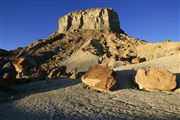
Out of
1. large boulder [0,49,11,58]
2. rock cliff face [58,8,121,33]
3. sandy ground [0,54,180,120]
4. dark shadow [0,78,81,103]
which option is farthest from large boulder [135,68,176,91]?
rock cliff face [58,8,121,33]

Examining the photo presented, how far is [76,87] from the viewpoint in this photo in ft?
71.4

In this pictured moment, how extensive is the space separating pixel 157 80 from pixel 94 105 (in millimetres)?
5002

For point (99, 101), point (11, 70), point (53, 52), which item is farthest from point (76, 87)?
point (53, 52)

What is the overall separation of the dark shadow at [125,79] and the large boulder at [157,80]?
0.79m

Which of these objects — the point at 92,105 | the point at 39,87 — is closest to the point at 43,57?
the point at 39,87

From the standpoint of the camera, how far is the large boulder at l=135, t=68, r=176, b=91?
20.3 meters

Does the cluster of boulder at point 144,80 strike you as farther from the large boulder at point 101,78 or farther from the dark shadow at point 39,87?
the dark shadow at point 39,87

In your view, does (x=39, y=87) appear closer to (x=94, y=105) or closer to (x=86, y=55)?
(x=94, y=105)

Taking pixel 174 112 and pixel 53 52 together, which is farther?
pixel 53 52

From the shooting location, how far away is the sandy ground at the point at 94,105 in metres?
15.6

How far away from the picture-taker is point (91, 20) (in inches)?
3868

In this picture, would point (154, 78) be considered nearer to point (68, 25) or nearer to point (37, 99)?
point (37, 99)

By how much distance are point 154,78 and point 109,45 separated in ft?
191

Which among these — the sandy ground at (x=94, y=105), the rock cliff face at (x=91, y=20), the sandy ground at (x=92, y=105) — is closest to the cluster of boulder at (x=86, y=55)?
the rock cliff face at (x=91, y=20)
